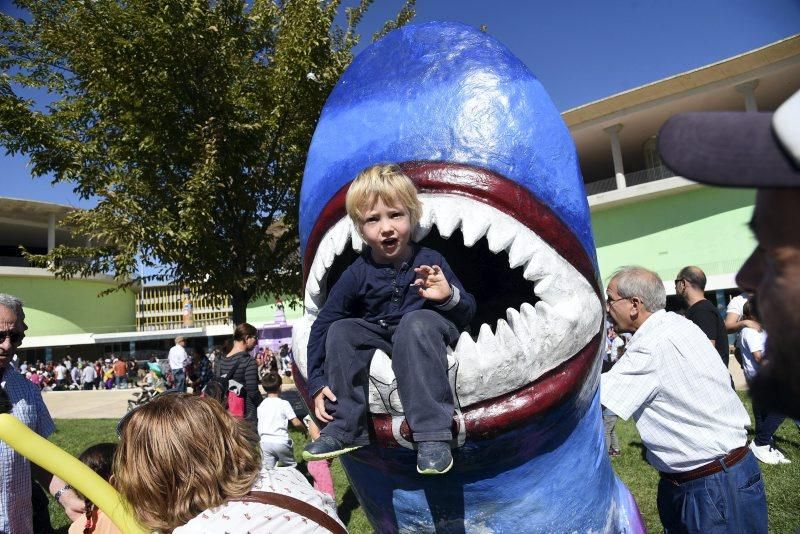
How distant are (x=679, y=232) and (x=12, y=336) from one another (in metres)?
18.4

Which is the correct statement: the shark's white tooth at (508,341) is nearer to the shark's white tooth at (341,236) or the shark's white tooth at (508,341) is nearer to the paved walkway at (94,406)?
the shark's white tooth at (341,236)

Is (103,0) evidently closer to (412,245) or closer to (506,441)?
(412,245)

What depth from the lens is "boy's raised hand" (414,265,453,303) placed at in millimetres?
1451

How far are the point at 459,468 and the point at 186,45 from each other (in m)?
6.56

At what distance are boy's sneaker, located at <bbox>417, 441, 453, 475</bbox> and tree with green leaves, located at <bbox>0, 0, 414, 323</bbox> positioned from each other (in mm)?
5846

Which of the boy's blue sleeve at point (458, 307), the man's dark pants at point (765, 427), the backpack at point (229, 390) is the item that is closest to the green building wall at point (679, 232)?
the man's dark pants at point (765, 427)

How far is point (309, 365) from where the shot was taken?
1621mm

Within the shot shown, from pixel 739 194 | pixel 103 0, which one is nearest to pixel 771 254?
pixel 103 0

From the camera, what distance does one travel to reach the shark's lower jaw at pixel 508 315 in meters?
1.42

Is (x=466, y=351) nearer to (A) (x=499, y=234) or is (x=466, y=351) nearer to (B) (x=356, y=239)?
(A) (x=499, y=234)

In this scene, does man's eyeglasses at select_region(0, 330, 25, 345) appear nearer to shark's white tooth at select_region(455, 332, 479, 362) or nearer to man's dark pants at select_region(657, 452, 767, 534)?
shark's white tooth at select_region(455, 332, 479, 362)

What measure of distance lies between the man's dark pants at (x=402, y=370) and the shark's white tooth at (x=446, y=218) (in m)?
0.21

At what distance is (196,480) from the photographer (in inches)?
54.2

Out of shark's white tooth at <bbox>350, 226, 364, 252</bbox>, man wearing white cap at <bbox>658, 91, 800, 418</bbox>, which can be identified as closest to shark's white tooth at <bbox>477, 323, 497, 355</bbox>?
shark's white tooth at <bbox>350, 226, 364, 252</bbox>
